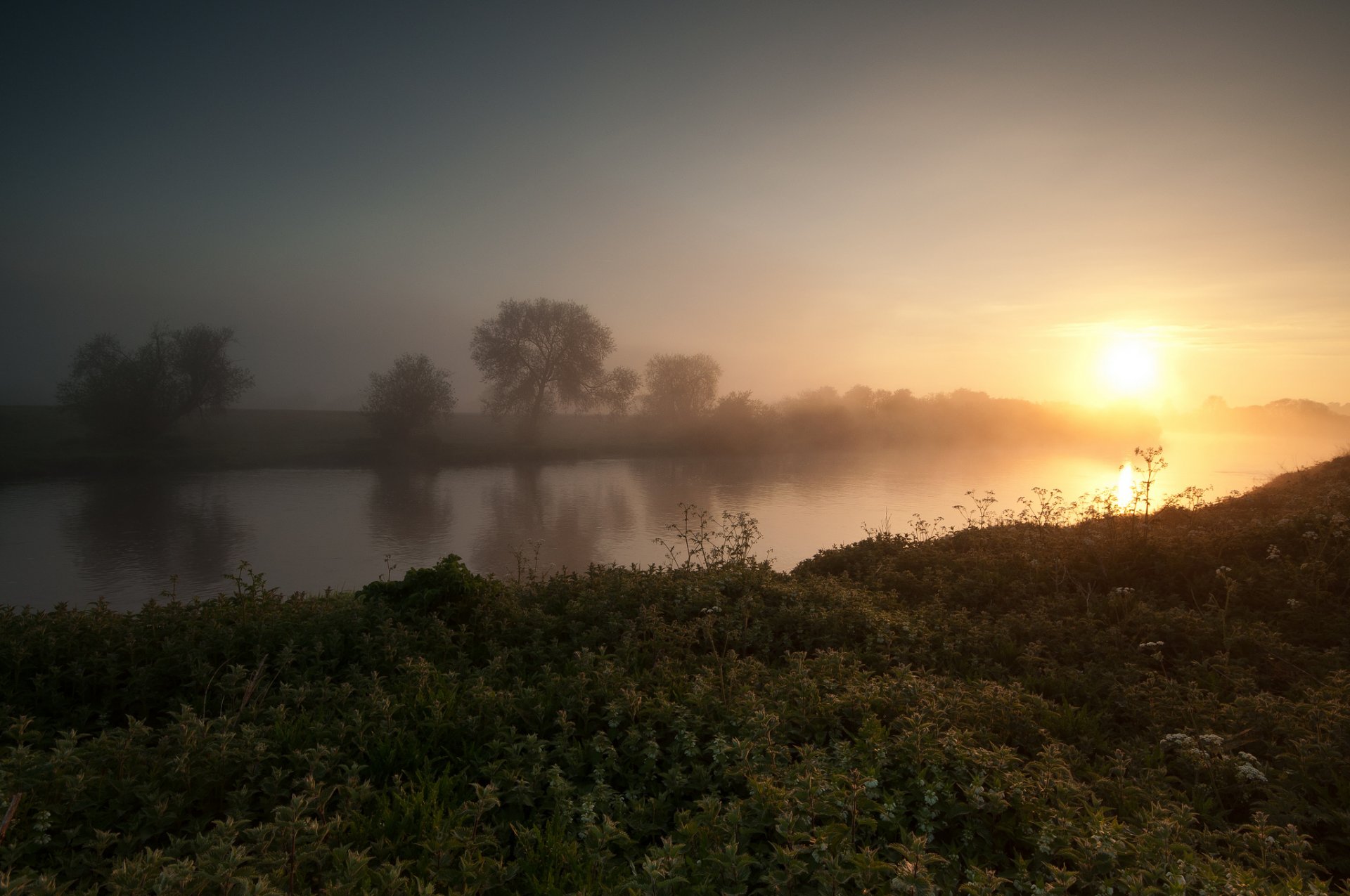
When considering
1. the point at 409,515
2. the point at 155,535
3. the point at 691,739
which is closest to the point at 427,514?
the point at 409,515

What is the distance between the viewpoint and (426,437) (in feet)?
131

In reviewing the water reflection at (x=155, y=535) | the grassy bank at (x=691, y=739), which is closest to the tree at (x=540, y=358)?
the water reflection at (x=155, y=535)

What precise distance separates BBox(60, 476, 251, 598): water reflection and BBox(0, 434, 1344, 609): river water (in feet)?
0.23

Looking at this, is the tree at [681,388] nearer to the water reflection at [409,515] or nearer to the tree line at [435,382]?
the tree line at [435,382]

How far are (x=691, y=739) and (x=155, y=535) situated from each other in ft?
58.8

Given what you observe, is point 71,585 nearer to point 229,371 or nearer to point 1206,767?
point 1206,767

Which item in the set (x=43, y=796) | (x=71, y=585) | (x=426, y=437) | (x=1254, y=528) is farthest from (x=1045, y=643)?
(x=426, y=437)

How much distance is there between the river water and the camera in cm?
1315

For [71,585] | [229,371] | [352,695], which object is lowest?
[71,585]

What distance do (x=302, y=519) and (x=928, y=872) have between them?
19.8 metres

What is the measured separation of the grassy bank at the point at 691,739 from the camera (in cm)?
315

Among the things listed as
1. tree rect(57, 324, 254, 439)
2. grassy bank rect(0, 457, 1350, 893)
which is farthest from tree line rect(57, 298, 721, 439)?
grassy bank rect(0, 457, 1350, 893)

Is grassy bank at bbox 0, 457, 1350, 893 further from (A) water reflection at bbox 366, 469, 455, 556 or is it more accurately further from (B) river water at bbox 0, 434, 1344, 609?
(A) water reflection at bbox 366, 469, 455, 556

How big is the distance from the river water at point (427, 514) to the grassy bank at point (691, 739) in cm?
271
